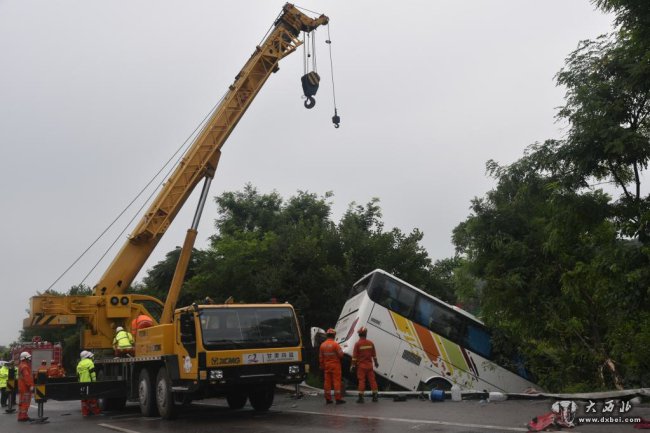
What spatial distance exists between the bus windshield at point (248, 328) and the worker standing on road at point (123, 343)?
155 inches

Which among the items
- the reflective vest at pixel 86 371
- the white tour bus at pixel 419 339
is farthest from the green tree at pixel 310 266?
the reflective vest at pixel 86 371

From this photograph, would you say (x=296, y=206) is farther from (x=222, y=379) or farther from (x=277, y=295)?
(x=222, y=379)

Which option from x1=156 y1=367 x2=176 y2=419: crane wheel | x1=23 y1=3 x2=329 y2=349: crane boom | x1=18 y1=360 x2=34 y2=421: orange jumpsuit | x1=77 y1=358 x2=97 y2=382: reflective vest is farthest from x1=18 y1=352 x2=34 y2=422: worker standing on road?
x1=156 y1=367 x2=176 y2=419: crane wheel

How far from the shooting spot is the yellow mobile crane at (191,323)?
39.3ft

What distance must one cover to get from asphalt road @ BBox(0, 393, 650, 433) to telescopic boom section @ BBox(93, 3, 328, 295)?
408cm

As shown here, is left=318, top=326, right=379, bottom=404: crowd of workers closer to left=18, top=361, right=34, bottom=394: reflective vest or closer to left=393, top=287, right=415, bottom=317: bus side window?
left=393, top=287, right=415, bottom=317: bus side window

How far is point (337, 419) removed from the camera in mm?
10742

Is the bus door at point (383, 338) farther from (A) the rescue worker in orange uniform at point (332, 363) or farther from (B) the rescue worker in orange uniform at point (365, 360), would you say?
(A) the rescue worker in orange uniform at point (332, 363)

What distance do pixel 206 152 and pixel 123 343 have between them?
600 centimetres

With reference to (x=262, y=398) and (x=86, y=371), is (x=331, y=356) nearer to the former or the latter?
(x=262, y=398)

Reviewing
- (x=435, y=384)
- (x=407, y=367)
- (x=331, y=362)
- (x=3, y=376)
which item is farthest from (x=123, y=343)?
A: (x=3, y=376)

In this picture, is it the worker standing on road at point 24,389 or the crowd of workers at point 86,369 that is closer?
the worker standing on road at point 24,389

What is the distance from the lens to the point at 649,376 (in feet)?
49.4

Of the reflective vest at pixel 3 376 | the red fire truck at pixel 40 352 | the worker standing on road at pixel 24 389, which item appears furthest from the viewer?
the red fire truck at pixel 40 352
